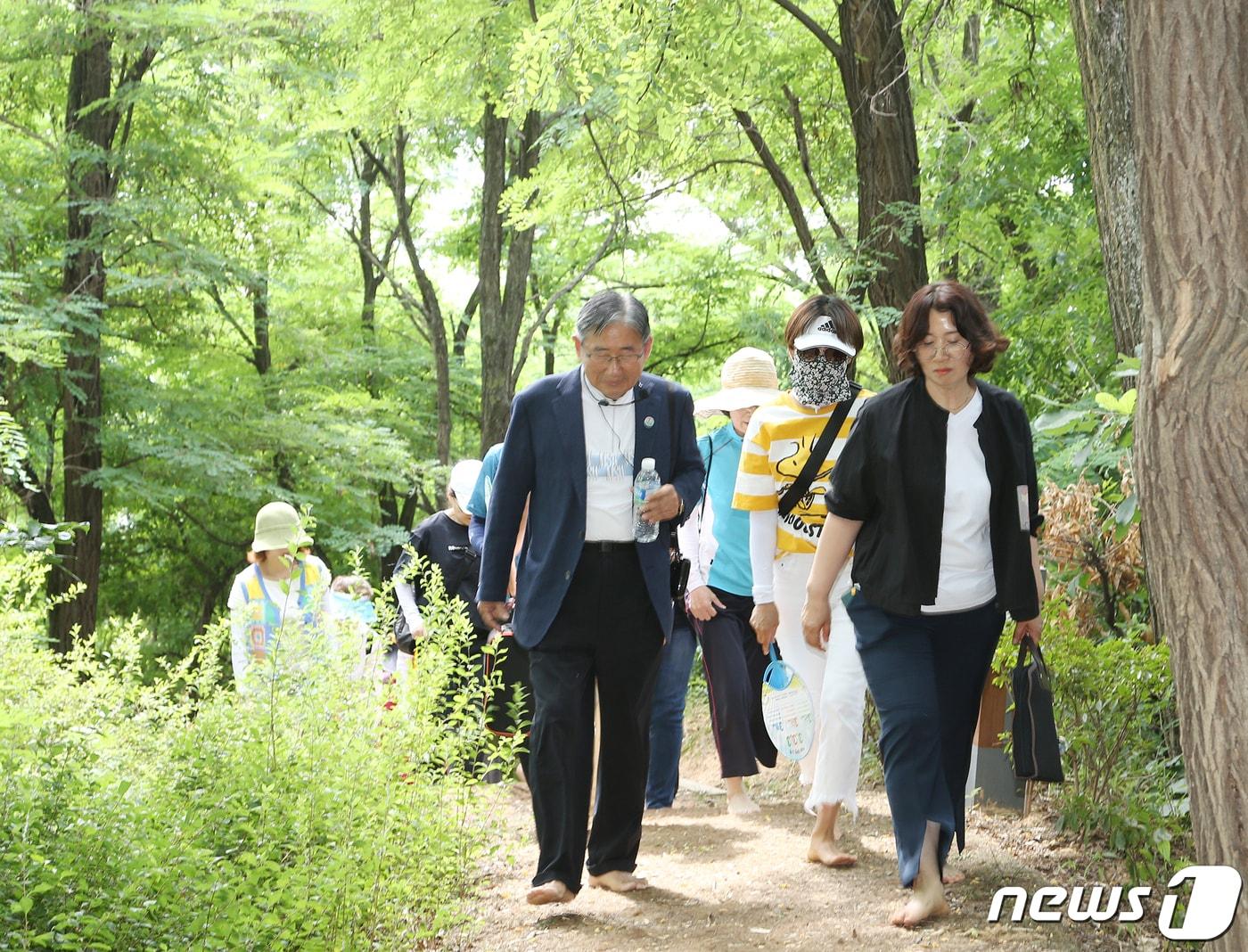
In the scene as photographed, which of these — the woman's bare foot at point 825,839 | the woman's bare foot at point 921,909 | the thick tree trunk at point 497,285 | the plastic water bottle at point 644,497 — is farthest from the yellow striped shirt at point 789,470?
the thick tree trunk at point 497,285

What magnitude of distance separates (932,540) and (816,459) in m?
1.18

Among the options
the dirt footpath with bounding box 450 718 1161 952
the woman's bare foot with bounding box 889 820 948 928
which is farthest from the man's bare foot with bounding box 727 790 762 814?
the woman's bare foot with bounding box 889 820 948 928

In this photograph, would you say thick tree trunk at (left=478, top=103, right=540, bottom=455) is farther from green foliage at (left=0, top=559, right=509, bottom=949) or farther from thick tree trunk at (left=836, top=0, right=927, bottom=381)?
green foliage at (left=0, top=559, right=509, bottom=949)

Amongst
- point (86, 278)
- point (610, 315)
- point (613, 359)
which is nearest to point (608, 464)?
point (613, 359)

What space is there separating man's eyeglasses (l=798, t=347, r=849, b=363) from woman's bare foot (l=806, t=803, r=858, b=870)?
68.7 inches

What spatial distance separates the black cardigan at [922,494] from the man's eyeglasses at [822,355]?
1001 millimetres

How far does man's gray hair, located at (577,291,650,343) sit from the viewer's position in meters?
4.97

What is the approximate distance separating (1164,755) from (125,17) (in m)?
14.0

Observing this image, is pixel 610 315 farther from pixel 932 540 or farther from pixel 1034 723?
pixel 1034 723

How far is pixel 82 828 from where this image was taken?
3910 millimetres

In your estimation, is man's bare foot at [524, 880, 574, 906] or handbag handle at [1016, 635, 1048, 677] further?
man's bare foot at [524, 880, 574, 906]

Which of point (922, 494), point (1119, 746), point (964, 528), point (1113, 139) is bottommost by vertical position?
point (1119, 746)

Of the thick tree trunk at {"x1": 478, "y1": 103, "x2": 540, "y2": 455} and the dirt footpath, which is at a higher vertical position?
the thick tree trunk at {"x1": 478, "y1": 103, "x2": 540, "y2": 455}

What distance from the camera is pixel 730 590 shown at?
7027mm
